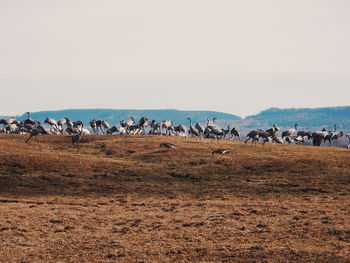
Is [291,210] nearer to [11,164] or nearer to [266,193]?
[266,193]

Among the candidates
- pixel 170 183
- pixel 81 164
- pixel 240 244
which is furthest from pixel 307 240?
pixel 81 164

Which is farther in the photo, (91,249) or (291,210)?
(291,210)

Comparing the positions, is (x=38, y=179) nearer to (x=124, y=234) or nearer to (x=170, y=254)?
(x=124, y=234)

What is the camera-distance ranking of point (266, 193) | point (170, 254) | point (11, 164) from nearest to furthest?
point (170, 254)
point (266, 193)
point (11, 164)

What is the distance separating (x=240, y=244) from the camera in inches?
936

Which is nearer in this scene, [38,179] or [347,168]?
[38,179]

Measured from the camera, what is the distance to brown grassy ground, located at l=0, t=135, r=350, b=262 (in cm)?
2291

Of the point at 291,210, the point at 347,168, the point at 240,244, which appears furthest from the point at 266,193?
the point at 240,244

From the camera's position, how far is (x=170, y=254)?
2223 centimetres

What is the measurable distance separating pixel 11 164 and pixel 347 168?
32.5 metres

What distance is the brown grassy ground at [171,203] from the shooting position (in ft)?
75.2

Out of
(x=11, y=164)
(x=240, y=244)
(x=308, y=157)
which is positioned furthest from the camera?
(x=308, y=157)

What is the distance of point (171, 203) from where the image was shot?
36.2m

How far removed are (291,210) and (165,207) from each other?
8.47 meters
